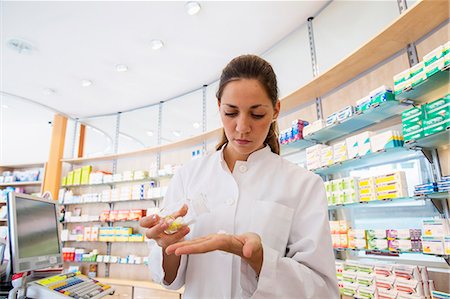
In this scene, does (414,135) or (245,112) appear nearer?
(245,112)

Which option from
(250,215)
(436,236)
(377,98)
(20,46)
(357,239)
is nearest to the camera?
(250,215)

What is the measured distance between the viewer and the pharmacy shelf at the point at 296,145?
283 centimetres

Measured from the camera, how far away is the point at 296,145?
2.93 meters

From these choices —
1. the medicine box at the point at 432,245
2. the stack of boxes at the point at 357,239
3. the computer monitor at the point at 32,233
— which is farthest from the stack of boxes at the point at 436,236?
the computer monitor at the point at 32,233

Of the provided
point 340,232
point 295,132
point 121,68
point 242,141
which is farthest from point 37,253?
point 121,68

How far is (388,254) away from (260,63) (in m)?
1.79

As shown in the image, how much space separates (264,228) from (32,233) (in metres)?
1.41

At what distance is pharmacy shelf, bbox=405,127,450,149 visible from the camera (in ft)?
5.79

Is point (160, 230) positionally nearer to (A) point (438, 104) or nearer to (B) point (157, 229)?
(B) point (157, 229)

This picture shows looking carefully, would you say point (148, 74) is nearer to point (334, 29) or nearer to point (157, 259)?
point (334, 29)

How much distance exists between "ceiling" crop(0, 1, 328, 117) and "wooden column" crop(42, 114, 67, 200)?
2.60 ft

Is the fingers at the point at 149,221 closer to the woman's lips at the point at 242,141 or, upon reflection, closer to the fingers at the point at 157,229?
the fingers at the point at 157,229

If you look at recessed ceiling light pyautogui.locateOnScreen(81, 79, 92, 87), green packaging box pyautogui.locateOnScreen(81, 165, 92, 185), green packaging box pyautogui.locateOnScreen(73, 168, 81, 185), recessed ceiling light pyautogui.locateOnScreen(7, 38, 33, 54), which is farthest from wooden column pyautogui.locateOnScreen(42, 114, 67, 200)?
recessed ceiling light pyautogui.locateOnScreen(7, 38, 33, 54)

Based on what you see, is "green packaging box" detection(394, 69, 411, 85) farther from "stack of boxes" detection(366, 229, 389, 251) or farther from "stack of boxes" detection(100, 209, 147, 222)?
"stack of boxes" detection(100, 209, 147, 222)
